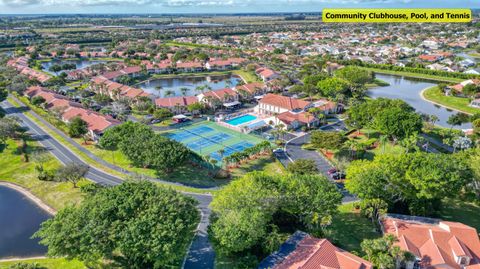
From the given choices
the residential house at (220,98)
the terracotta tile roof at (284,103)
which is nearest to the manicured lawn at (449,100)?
the terracotta tile roof at (284,103)

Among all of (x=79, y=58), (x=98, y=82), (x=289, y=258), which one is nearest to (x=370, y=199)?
(x=289, y=258)

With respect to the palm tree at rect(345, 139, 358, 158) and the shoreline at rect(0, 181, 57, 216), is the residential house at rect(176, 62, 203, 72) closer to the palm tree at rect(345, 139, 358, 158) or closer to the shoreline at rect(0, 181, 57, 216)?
the shoreline at rect(0, 181, 57, 216)

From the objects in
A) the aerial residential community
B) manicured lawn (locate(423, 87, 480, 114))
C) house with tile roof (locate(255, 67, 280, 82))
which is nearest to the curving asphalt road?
the aerial residential community

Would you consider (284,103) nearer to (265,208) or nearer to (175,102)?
(175,102)

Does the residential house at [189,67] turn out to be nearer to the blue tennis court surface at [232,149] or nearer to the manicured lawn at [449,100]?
the blue tennis court surface at [232,149]

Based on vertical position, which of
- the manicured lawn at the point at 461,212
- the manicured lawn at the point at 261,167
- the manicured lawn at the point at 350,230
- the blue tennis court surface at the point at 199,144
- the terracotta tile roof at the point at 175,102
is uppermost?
the terracotta tile roof at the point at 175,102

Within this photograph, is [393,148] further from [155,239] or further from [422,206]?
[155,239]

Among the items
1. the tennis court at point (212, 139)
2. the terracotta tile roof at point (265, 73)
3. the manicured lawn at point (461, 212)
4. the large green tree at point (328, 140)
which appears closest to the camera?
the manicured lawn at point (461, 212)

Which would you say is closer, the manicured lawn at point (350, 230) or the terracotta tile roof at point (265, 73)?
the manicured lawn at point (350, 230)
